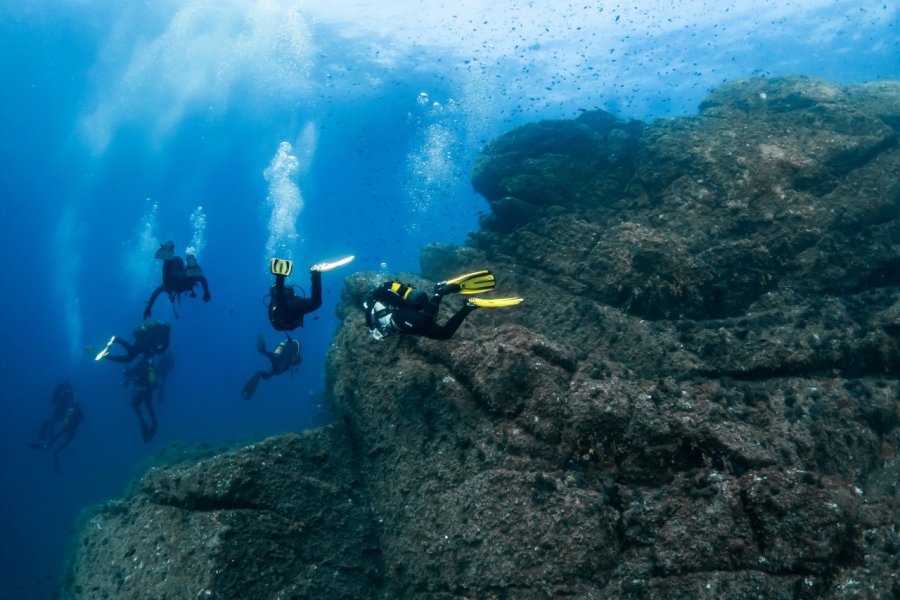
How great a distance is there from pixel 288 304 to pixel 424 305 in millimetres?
2881

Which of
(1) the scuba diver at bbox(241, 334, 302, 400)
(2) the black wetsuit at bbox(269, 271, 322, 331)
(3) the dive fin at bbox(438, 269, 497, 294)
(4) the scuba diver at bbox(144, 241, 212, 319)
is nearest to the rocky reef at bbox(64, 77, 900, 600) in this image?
(3) the dive fin at bbox(438, 269, 497, 294)

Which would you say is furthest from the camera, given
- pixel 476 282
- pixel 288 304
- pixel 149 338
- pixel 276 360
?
pixel 149 338

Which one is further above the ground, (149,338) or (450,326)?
(149,338)

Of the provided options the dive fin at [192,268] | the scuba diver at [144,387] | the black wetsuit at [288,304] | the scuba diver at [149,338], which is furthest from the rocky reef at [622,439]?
the scuba diver at [144,387]

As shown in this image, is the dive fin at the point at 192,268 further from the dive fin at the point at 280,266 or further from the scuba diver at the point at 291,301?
the dive fin at the point at 280,266

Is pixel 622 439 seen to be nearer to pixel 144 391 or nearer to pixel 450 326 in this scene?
pixel 450 326

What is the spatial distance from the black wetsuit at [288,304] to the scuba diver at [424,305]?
1.42 m

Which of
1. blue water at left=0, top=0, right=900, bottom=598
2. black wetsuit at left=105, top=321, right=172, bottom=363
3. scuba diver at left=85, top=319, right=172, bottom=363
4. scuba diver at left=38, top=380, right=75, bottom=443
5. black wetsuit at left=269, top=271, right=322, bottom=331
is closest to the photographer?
black wetsuit at left=269, top=271, right=322, bottom=331

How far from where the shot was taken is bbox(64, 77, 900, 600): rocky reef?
4.39 metres

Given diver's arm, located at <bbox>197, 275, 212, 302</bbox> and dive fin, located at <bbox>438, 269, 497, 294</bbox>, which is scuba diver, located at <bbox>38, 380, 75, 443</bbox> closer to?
diver's arm, located at <bbox>197, 275, 212, 302</bbox>

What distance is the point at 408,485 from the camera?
637 cm

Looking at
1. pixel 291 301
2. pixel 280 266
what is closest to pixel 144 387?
pixel 291 301

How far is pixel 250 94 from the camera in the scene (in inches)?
→ 2085

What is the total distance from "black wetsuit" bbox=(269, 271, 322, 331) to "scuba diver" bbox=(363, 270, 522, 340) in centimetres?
142
